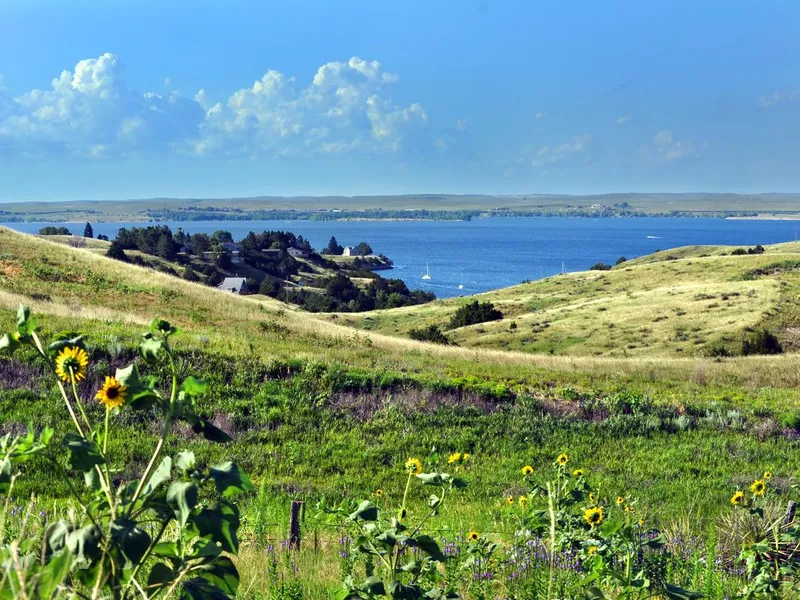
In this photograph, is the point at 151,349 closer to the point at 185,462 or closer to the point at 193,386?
the point at 193,386

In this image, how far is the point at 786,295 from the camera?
52188 millimetres

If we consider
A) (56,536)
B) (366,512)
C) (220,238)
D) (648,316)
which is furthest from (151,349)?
(220,238)

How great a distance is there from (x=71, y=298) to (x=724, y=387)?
20914 mm

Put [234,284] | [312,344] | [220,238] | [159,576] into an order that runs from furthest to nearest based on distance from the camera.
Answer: [220,238], [234,284], [312,344], [159,576]

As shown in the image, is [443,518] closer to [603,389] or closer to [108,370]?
[108,370]

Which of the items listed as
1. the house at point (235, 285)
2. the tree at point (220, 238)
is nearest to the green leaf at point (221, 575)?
the house at point (235, 285)

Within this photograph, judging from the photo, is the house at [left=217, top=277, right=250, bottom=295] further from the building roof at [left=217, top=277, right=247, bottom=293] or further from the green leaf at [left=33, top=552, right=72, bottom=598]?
the green leaf at [left=33, top=552, right=72, bottom=598]

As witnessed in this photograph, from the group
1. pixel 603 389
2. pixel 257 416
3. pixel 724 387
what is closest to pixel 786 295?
pixel 724 387

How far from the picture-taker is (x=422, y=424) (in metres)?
12.5

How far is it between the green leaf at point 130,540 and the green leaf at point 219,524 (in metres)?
0.19

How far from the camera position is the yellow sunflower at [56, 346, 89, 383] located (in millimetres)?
2340

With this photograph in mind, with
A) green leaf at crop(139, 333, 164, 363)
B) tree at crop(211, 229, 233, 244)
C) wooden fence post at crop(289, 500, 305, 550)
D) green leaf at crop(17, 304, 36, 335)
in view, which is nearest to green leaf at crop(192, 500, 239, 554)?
green leaf at crop(139, 333, 164, 363)

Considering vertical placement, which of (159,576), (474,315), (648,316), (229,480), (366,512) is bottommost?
(474,315)

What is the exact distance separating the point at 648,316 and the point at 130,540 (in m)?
53.9
